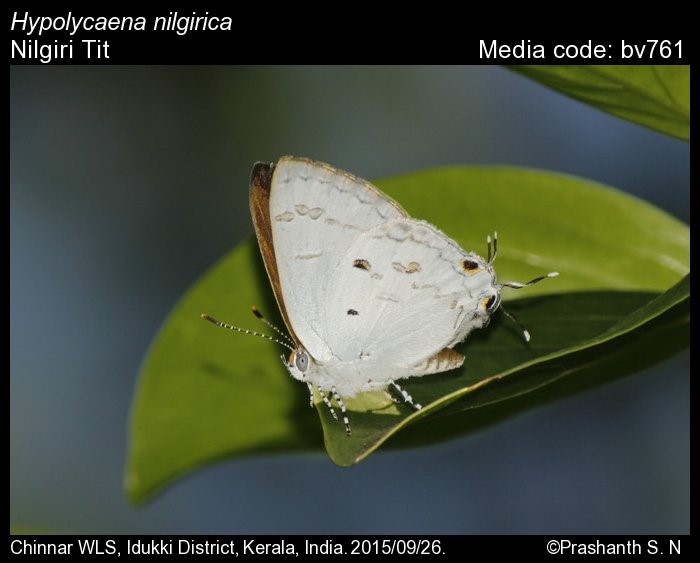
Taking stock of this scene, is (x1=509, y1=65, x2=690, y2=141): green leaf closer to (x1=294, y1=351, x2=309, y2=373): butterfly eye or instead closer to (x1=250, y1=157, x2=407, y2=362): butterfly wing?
(x1=250, y1=157, x2=407, y2=362): butterfly wing

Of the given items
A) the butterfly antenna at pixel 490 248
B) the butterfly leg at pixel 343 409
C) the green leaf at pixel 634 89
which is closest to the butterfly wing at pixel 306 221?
the butterfly leg at pixel 343 409

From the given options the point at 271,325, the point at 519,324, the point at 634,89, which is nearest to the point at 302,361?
the point at 271,325

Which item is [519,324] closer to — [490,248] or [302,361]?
[490,248]

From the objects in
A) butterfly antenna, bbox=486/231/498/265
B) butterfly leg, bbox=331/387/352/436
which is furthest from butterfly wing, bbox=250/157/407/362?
butterfly antenna, bbox=486/231/498/265

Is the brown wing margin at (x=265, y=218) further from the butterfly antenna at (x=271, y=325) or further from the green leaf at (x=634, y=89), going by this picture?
the green leaf at (x=634, y=89)

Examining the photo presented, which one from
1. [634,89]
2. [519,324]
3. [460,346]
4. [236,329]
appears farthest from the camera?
[236,329]
